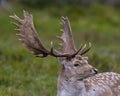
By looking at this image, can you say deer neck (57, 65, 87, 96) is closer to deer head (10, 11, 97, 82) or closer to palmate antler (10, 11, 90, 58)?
deer head (10, 11, 97, 82)

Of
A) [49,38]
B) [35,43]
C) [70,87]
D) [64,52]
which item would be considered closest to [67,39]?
[64,52]

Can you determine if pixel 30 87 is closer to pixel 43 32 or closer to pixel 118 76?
pixel 118 76

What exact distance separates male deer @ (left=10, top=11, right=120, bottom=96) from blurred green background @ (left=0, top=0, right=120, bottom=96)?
139 cm

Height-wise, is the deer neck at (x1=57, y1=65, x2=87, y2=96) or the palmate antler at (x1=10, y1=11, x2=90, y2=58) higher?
the palmate antler at (x1=10, y1=11, x2=90, y2=58)

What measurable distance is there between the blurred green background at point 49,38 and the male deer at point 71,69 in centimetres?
139

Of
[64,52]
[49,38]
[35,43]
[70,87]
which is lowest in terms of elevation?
[70,87]

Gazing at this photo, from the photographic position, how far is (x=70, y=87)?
8734 mm

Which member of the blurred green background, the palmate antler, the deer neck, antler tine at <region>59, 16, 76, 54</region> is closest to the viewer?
the deer neck

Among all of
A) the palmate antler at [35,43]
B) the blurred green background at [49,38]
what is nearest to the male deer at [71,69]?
the palmate antler at [35,43]

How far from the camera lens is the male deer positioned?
8.76 metres

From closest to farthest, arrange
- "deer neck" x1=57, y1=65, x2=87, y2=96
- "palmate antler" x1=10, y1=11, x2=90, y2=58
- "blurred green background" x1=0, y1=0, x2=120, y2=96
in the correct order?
1. "deer neck" x1=57, y1=65, x2=87, y2=96
2. "palmate antler" x1=10, y1=11, x2=90, y2=58
3. "blurred green background" x1=0, y1=0, x2=120, y2=96

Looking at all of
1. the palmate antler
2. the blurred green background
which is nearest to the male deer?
the palmate antler

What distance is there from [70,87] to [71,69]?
0.28 meters

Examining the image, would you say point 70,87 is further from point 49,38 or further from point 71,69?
point 49,38
